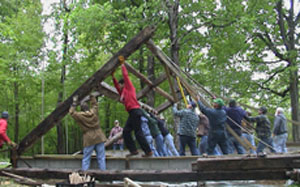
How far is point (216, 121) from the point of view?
6.69m

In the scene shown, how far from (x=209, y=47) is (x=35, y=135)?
10.3 m

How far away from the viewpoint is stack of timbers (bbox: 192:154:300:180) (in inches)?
181

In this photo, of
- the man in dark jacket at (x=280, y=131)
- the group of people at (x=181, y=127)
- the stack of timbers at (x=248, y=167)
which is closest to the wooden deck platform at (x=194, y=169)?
the stack of timbers at (x=248, y=167)

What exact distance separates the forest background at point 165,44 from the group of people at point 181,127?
5.34 meters

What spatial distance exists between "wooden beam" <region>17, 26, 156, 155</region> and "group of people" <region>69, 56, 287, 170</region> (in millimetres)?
173

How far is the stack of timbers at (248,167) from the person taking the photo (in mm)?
4598

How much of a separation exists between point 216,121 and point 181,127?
104 cm

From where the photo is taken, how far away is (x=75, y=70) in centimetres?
1836

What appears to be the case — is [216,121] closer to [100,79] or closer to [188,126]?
[188,126]

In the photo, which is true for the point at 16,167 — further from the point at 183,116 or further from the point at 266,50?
the point at 266,50

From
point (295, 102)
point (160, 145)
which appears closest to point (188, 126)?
point (160, 145)

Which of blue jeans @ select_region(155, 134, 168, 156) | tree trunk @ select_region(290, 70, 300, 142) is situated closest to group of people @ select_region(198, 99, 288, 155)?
blue jeans @ select_region(155, 134, 168, 156)

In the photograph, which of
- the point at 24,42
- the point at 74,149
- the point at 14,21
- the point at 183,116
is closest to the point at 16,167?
the point at 183,116

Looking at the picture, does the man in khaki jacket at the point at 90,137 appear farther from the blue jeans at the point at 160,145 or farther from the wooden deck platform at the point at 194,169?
the blue jeans at the point at 160,145
